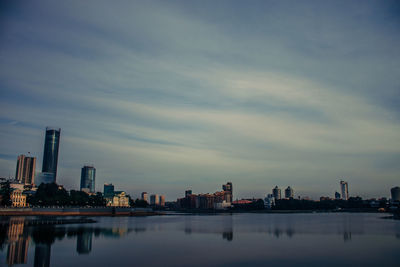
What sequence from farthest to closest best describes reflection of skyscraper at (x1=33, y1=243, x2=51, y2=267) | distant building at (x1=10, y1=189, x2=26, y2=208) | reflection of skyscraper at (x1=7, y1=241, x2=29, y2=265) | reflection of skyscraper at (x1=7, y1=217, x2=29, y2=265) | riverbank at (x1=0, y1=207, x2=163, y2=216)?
distant building at (x1=10, y1=189, x2=26, y2=208)
riverbank at (x1=0, y1=207, x2=163, y2=216)
reflection of skyscraper at (x1=7, y1=217, x2=29, y2=265)
reflection of skyscraper at (x1=7, y1=241, x2=29, y2=265)
reflection of skyscraper at (x1=33, y1=243, x2=51, y2=267)

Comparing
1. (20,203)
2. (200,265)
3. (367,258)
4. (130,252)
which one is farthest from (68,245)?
(20,203)


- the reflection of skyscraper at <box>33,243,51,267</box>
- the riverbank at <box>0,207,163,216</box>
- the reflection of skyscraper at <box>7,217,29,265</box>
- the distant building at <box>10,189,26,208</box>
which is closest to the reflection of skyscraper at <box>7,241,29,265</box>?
the reflection of skyscraper at <box>7,217,29,265</box>

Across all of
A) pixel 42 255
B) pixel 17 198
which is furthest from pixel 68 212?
pixel 42 255

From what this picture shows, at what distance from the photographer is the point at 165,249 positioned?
45.8 metres

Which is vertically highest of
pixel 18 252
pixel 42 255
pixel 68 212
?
pixel 18 252

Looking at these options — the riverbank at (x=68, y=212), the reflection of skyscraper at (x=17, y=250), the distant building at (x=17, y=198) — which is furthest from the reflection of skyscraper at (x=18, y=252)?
the distant building at (x=17, y=198)

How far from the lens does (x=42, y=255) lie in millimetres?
37812

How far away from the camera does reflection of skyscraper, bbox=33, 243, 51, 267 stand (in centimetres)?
3355

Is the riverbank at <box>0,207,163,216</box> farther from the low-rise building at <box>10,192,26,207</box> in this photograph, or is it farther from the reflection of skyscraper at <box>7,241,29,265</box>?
the reflection of skyscraper at <box>7,241,29,265</box>

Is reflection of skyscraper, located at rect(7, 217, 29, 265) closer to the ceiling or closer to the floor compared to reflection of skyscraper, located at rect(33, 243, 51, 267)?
closer to the ceiling

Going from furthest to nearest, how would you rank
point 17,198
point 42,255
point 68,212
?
point 17,198, point 68,212, point 42,255

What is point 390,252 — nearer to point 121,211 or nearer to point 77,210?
point 77,210

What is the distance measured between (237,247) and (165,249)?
10.6 metres

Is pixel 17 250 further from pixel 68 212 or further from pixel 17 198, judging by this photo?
pixel 17 198
